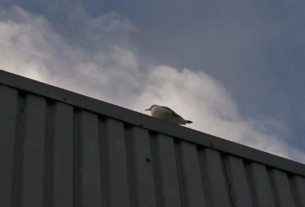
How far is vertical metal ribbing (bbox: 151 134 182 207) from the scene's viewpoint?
4215mm

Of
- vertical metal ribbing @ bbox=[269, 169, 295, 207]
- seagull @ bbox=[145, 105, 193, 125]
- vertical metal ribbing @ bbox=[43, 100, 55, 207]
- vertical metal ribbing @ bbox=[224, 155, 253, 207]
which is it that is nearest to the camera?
vertical metal ribbing @ bbox=[43, 100, 55, 207]

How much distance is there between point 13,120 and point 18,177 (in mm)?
375

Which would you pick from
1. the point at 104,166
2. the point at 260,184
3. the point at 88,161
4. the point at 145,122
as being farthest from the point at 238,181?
the point at 88,161

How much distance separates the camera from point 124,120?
4.36 metres

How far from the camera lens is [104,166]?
4.04 meters

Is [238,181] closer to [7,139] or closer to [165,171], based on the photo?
[165,171]

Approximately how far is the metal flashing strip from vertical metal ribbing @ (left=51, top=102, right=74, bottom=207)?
0.10 metres

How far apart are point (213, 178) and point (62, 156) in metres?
1.28

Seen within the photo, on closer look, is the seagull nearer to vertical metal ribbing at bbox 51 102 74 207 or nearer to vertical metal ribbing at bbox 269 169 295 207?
vertical metal ribbing at bbox 269 169 295 207

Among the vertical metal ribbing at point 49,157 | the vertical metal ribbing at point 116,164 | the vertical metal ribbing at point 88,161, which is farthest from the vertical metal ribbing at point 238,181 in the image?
the vertical metal ribbing at point 49,157

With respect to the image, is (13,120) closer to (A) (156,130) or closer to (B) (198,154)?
(A) (156,130)

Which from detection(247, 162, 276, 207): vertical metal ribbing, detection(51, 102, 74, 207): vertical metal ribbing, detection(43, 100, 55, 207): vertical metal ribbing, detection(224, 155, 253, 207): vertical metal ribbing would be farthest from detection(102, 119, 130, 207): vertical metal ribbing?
detection(247, 162, 276, 207): vertical metal ribbing

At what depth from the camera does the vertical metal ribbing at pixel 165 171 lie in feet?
13.8

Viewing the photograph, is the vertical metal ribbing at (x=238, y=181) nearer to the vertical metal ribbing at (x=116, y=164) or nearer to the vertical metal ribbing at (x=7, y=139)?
the vertical metal ribbing at (x=116, y=164)
